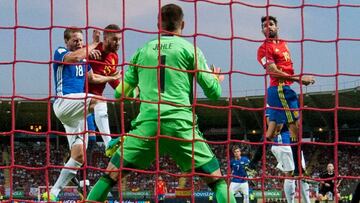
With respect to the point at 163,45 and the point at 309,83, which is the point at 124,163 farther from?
the point at 309,83

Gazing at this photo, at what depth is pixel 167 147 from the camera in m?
5.65

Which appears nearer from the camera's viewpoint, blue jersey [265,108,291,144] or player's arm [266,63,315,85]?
player's arm [266,63,315,85]

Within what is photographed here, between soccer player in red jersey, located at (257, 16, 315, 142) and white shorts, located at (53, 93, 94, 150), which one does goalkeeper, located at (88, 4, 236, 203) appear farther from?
soccer player in red jersey, located at (257, 16, 315, 142)

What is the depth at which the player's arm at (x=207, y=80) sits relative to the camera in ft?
18.6

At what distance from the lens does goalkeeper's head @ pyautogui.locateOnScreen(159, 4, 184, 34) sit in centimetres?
578

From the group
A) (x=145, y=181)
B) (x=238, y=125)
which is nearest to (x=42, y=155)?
(x=145, y=181)

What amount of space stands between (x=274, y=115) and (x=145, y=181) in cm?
2846

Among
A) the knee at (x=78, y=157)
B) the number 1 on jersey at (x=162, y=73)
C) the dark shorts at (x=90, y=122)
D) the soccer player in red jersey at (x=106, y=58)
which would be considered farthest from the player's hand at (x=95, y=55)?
the number 1 on jersey at (x=162, y=73)

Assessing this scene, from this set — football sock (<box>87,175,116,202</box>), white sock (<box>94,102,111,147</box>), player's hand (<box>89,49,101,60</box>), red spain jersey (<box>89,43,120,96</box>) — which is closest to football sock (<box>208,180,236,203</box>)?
football sock (<box>87,175,116,202</box>)

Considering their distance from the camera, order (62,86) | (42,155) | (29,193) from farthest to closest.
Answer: (42,155), (29,193), (62,86)

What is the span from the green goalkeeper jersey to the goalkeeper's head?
0.10 metres

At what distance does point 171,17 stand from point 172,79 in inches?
21.3

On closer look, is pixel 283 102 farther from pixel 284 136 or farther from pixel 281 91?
pixel 284 136

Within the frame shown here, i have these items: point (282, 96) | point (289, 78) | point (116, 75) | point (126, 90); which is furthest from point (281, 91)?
point (126, 90)
